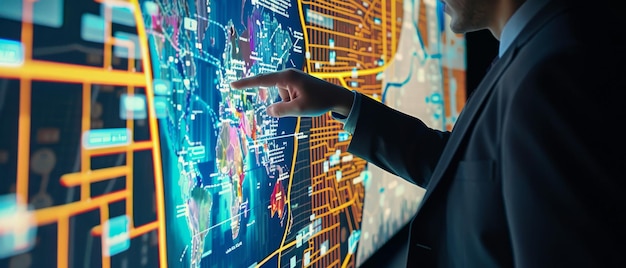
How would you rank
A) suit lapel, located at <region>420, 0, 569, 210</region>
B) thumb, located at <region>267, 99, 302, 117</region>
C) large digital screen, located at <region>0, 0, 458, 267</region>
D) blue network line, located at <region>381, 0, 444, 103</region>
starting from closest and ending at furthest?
large digital screen, located at <region>0, 0, 458, 267</region> < suit lapel, located at <region>420, 0, 569, 210</region> < thumb, located at <region>267, 99, 302, 117</region> < blue network line, located at <region>381, 0, 444, 103</region>

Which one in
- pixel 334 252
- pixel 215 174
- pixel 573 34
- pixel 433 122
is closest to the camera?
pixel 573 34

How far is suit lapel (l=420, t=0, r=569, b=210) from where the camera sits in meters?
0.61

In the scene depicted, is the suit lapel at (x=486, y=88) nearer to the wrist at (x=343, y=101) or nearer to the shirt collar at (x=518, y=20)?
the shirt collar at (x=518, y=20)

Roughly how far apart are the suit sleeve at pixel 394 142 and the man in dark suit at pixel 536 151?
0.66 ft

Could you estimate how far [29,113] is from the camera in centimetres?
42

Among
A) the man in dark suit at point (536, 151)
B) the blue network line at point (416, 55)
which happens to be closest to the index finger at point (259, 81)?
the man in dark suit at point (536, 151)

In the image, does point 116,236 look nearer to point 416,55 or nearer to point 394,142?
point 394,142

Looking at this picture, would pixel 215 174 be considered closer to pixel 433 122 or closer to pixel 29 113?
pixel 29 113

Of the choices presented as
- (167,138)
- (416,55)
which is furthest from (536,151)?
(416,55)

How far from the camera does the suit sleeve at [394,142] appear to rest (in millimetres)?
913

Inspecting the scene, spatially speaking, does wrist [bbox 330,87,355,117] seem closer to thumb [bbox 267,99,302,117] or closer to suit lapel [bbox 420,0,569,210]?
thumb [bbox 267,99,302,117]

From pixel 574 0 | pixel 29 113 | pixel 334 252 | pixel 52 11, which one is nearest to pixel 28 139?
pixel 29 113

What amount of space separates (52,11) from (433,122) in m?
1.68

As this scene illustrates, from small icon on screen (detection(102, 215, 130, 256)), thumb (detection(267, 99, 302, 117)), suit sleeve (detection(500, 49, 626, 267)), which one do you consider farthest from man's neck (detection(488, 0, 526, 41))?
small icon on screen (detection(102, 215, 130, 256))
